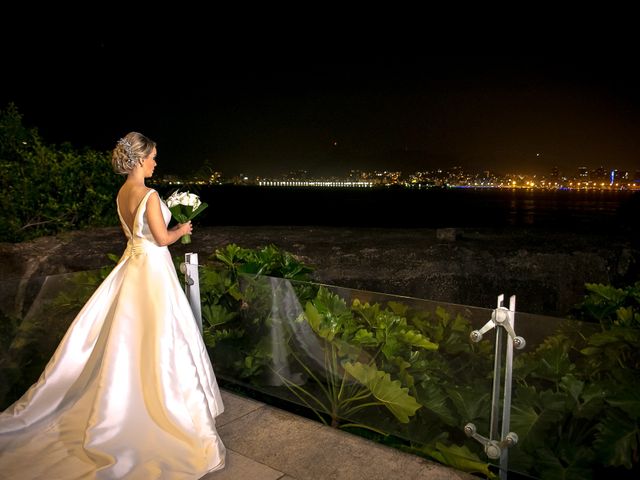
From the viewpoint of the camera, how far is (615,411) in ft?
8.04

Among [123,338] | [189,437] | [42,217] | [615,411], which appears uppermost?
[42,217]

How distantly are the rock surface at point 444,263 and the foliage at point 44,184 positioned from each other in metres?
0.57

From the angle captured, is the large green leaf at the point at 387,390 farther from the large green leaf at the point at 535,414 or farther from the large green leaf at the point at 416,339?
the large green leaf at the point at 535,414

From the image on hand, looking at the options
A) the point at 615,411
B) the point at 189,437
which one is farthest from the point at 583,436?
the point at 189,437

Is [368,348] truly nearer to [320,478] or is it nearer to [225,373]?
[320,478]

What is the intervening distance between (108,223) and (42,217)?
3.32 ft

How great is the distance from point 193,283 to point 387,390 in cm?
180

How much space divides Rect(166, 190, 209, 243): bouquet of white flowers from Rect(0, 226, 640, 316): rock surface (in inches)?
121

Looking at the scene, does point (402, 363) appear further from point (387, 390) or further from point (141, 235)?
point (141, 235)

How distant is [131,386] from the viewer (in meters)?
2.85

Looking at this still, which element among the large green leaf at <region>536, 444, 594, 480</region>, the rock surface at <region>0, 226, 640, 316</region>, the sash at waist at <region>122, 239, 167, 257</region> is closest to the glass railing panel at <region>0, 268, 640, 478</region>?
the large green leaf at <region>536, 444, 594, 480</region>

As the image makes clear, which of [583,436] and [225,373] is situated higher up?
[583,436]

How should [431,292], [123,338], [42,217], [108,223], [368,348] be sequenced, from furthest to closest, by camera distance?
[108,223] < [42,217] < [431,292] < [368,348] < [123,338]

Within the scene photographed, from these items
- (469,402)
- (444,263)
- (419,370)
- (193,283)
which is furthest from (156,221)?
(444,263)
